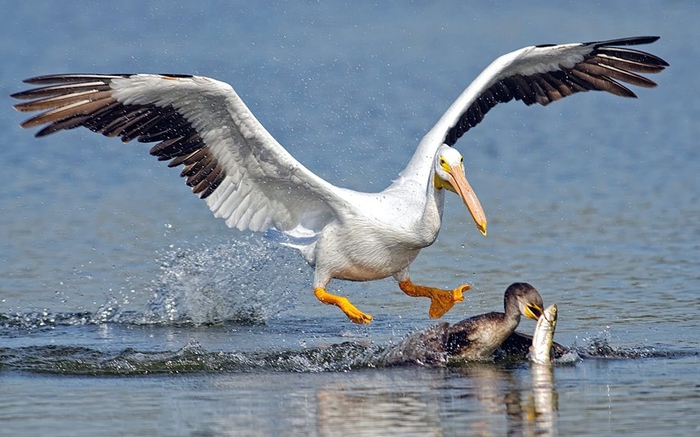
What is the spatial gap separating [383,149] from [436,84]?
3691mm

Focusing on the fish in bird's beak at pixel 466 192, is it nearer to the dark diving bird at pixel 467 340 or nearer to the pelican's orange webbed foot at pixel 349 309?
the dark diving bird at pixel 467 340

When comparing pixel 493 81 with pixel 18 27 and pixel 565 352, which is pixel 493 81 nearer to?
A: pixel 565 352

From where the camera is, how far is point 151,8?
2369 centimetres

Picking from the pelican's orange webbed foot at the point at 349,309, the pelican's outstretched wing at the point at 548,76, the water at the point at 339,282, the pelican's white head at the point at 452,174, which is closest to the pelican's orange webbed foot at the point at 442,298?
the water at the point at 339,282

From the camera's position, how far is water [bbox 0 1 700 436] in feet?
22.2

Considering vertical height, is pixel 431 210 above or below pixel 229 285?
above

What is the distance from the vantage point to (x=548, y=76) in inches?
401

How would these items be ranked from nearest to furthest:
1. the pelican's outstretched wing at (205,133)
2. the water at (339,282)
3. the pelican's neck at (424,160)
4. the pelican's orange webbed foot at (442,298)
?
the water at (339,282)
the pelican's outstretched wing at (205,133)
the pelican's orange webbed foot at (442,298)
the pelican's neck at (424,160)

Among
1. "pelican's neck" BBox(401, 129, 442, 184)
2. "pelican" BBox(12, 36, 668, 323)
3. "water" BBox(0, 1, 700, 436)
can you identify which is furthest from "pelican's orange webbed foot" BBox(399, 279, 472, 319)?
"pelican's neck" BBox(401, 129, 442, 184)

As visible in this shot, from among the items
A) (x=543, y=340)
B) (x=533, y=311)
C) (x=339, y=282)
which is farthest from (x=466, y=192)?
(x=339, y=282)

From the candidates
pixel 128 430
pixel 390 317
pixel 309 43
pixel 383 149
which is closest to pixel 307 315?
pixel 390 317

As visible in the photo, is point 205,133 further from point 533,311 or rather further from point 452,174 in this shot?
point 533,311

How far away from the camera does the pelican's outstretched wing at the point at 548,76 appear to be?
9.56 m

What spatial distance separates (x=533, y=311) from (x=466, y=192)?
A: 2.85 ft
